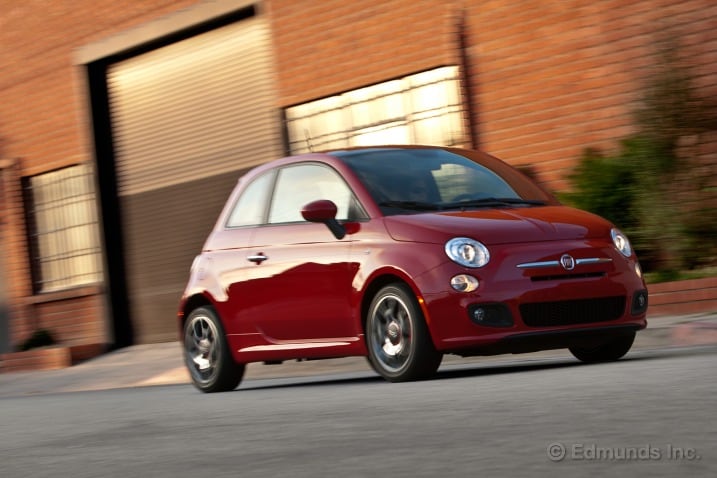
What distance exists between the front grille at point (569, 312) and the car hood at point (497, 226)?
14.9 inches

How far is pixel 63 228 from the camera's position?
72.9 feet

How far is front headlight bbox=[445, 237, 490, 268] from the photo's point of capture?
8195mm

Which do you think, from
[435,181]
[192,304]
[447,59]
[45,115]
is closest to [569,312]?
[435,181]

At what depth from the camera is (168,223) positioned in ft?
66.8

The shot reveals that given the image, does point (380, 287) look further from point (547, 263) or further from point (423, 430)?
point (423, 430)

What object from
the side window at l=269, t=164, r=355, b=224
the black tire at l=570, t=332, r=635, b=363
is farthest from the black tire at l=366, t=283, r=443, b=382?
the black tire at l=570, t=332, r=635, b=363

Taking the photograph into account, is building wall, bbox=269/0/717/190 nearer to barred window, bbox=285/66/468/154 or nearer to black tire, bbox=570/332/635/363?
barred window, bbox=285/66/468/154

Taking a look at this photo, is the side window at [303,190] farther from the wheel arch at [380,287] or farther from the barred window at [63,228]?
the barred window at [63,228]

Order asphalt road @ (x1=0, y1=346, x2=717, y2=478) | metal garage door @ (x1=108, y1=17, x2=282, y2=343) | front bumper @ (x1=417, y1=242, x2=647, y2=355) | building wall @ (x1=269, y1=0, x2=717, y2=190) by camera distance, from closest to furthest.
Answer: asphalt road @ (x1=0, y1=346, x2=717, y2=478) → front bumper @ (x1=417, y1=242, x2=647, y2=355) → building wall @ (x1=269, y1=0, x2=717, y2=190) → metal garage door @ (x1=108, y1=17, x2=282, y2=343)

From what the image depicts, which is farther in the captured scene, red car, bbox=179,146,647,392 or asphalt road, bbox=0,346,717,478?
red car, bbox=179,146,647,392

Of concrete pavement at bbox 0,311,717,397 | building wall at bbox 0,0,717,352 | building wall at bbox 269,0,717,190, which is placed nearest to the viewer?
concrete pavement at bbox 0,311,717,397

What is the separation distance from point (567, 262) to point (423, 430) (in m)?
2.74

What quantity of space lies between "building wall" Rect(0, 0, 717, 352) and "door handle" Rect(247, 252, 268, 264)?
5.20 m

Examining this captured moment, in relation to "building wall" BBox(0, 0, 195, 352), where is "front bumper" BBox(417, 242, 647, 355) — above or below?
below
